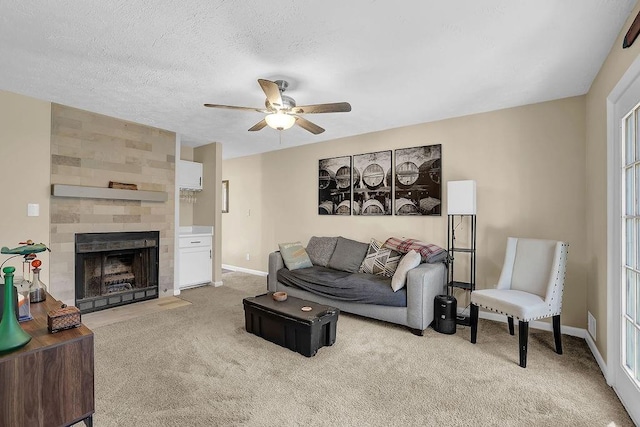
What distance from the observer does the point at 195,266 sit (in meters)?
4.97

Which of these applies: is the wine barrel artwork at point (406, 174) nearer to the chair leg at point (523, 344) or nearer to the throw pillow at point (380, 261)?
the throw pillow at point (380, 261)

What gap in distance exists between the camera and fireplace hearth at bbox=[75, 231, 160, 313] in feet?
12.2

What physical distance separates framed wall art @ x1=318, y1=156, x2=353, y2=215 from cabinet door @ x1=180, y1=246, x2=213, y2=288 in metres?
2.04

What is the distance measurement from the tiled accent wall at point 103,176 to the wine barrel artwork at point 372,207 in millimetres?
2854

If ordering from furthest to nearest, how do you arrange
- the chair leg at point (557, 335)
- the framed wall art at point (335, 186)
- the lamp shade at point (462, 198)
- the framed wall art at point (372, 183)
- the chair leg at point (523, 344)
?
the framed wall art at point (335, 186), the framed wall art at point (372, 183), the lamp shade at point (462, 198), the chair leg at point (557, 335), the chair leg at point (523, 344)

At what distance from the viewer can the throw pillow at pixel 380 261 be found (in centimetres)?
370

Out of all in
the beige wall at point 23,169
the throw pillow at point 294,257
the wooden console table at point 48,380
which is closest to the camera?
the wooden console table at point 48,380

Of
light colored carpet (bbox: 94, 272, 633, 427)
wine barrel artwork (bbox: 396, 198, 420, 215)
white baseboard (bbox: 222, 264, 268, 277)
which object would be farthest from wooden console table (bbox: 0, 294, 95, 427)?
white baseboard (bbox: 222, 264, 268, 277)

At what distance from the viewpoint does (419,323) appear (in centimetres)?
304

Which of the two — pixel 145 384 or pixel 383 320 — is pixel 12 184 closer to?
pixel 145 384

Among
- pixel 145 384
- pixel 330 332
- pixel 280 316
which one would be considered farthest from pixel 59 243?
pixel 330 332

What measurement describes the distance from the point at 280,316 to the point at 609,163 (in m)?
2.80

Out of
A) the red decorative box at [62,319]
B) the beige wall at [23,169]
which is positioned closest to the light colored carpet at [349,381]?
the red decorative box at [62,319]

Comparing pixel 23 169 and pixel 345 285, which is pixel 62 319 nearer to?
pixel 345 285
